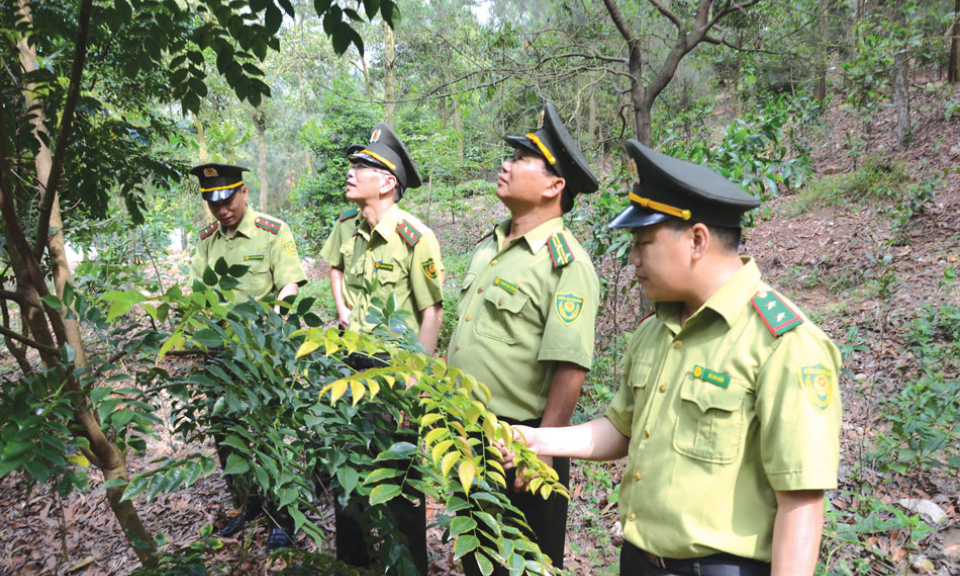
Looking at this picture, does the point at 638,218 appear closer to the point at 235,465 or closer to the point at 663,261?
the point at 663,261

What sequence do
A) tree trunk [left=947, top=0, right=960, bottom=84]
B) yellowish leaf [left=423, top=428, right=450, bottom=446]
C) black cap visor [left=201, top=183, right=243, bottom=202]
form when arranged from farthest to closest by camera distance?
tree trunk [left=947, top=0, right=960, bottom=84] → black cap visor [left=201, top=183, right=243, bottom=202] → yellowish leaf [left=423, top=428, right=450, bottom=446]

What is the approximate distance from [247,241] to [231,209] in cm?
22

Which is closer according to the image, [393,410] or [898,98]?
[393,410]

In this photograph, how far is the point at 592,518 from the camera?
348 cm

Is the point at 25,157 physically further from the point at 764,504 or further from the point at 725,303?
the point at 764,504

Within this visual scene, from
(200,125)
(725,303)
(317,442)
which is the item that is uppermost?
(200,125)

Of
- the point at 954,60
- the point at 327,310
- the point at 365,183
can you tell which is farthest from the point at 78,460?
the point at 954,60

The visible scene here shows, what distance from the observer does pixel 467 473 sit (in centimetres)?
101

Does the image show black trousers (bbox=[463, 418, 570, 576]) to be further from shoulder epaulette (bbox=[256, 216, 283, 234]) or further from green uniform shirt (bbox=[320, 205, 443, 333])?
shoulder epaulette (bbox=[256, 216, 283, 234])

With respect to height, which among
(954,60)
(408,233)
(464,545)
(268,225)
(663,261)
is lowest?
(464,545)

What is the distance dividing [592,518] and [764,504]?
224 centimetres

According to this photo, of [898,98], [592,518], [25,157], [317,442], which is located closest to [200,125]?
[25,157]

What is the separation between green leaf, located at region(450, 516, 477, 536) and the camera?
42.5 inches

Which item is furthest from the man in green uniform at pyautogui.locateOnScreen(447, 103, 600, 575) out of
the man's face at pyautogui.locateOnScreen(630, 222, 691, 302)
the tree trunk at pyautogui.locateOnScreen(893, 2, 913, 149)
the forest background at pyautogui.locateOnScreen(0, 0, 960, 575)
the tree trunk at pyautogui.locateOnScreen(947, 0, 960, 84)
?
the tree trunk at pyautogui.locateOnScreen(947, 0, 960, 84)
